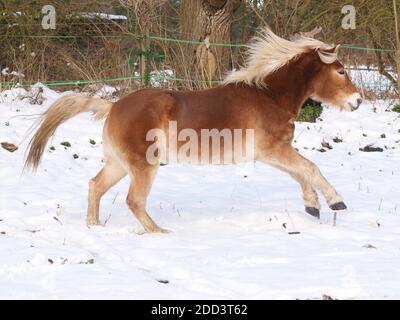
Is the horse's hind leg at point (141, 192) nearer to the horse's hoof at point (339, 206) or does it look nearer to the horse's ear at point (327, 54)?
the horse's hoof at point (339, 206)

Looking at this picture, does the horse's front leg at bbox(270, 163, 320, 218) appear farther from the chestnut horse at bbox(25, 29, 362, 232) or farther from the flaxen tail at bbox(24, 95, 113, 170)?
the flaxen tail at bbox(24, 95, 113, 170)

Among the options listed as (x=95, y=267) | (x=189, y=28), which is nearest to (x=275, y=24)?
(x=189, y=28)

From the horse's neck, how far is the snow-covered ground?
3.20 feet

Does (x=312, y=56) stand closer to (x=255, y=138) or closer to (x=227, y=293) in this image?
(x=255, y=138)

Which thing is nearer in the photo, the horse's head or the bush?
the horse's head

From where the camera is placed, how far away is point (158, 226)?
20.9 feet

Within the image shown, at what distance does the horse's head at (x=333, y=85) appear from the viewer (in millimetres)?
6762

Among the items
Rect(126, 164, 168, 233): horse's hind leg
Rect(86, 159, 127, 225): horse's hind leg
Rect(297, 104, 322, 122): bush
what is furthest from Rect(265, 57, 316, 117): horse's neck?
Rect(297, 104, 322, 122): bush

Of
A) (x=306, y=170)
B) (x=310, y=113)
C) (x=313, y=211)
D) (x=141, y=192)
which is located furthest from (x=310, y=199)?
(x=310, y=113)

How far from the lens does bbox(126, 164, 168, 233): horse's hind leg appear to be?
6.23m

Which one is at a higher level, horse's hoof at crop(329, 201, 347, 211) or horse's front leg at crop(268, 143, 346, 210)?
horse's front leg at crop(268, 143, 346, 210)

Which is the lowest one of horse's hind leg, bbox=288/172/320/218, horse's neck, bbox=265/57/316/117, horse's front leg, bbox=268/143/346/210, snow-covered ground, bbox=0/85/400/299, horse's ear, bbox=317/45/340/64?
snow-covered ground, bbox=0/85/400/299

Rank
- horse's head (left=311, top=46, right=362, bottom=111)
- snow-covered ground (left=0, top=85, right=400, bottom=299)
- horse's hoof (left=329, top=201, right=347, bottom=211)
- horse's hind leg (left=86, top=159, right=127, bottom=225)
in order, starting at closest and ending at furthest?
snow-covered ground (left=0, top=85, right=400, bottom=299) → horse's hoof (left=329, top=201, right=347, bottom=211) → horse's hind leg (left=86, top=159, right=127, bottom=225) → horse's head (left=311, top=46, right=362, bottom=111)

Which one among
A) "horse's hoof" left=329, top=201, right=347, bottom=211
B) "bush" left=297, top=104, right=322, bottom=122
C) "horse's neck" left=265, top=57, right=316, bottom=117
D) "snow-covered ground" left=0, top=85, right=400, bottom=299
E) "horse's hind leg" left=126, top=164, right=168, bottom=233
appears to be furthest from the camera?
"bush" left=297, top=104, right=322, bottom=122
